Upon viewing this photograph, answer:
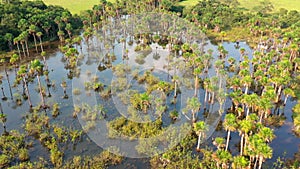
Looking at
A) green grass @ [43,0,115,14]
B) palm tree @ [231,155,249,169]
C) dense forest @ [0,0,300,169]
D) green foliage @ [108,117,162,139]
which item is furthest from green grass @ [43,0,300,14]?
palm tree @ [231,155,249,169]

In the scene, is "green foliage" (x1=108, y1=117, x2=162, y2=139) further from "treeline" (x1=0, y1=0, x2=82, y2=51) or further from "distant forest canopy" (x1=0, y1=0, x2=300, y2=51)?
"distant forest canopy" (x1=0, y1=0, x2=300, y2=51)

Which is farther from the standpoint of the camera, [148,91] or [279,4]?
[279,4]

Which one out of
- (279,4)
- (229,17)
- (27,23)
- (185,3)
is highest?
(185,3)

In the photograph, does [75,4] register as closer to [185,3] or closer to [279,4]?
[185,3]

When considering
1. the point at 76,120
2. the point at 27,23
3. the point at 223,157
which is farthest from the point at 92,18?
the point at 223,157

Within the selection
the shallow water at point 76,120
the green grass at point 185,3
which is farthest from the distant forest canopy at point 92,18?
the shallow water at point 76,120

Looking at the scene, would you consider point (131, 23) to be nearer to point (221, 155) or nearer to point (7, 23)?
point (7, 23)

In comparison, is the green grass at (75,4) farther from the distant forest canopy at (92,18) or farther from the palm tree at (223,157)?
the palm tree at (223,157)
